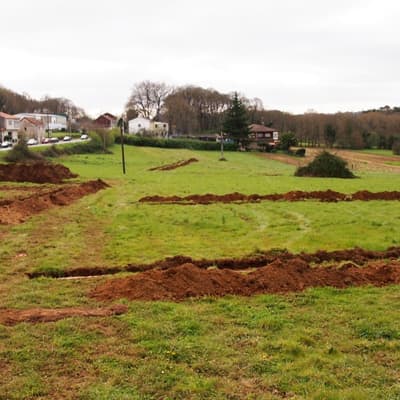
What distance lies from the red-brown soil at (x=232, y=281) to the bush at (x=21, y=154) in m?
43.9

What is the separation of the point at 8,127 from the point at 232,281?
107m

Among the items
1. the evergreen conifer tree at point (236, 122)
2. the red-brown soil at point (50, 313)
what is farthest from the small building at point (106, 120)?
the red-brown soil at point (50, 313)

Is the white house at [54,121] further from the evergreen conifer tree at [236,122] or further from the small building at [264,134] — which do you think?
the evergreen conifer tree at [236,122]

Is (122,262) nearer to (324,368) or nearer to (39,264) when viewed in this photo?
(39,264)

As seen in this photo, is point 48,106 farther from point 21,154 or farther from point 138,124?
point 21,154

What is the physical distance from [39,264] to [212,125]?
129127 mm

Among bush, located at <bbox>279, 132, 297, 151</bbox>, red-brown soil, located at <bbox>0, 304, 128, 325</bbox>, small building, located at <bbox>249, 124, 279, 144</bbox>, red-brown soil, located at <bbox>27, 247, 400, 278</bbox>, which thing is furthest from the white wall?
red-brown soil, located at <bbox>0, 304, 128, 325</bbox>

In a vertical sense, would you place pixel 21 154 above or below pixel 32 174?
above

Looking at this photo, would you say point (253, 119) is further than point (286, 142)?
Yes

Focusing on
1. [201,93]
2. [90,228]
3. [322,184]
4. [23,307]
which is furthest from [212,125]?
[23,307]

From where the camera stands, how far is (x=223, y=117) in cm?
13062

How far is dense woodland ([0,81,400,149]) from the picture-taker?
11944 centimetres

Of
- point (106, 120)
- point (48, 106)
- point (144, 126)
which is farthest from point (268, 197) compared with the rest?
point (48, 106)

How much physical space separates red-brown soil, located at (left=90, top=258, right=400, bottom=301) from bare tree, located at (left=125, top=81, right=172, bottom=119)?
139820mm
